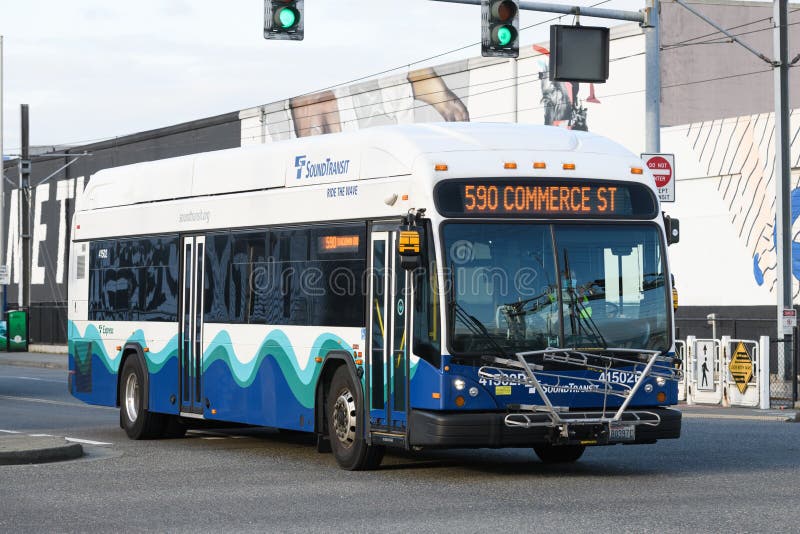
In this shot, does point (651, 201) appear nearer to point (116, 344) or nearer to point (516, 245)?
point (516, 245)

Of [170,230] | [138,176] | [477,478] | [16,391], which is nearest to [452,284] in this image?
[477,478]

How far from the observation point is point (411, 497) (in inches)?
487

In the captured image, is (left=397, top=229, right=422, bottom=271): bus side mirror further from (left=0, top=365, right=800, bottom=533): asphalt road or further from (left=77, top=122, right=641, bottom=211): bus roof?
(left=0, top=365, right=800, bottom=533): asphalt road

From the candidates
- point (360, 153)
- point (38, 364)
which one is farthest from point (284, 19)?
point (38, 364)

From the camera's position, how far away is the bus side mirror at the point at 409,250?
1304cm

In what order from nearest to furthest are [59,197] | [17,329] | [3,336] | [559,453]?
1. [559,453]
2. [3,336]
3. [17,329]
4. [59,197]

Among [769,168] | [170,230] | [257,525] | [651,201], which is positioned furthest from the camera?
[769,168]

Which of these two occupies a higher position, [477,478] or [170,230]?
[170,230]

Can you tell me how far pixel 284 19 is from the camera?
18438mm

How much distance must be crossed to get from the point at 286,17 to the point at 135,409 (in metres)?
5.24

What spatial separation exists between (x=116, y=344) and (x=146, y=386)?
3.87 ft

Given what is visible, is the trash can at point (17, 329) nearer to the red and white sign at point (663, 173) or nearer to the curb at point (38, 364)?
the curb at point (38, 364)

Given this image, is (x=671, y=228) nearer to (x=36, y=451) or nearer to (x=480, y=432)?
(x=480, y=432)

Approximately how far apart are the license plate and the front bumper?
0.05 metres
